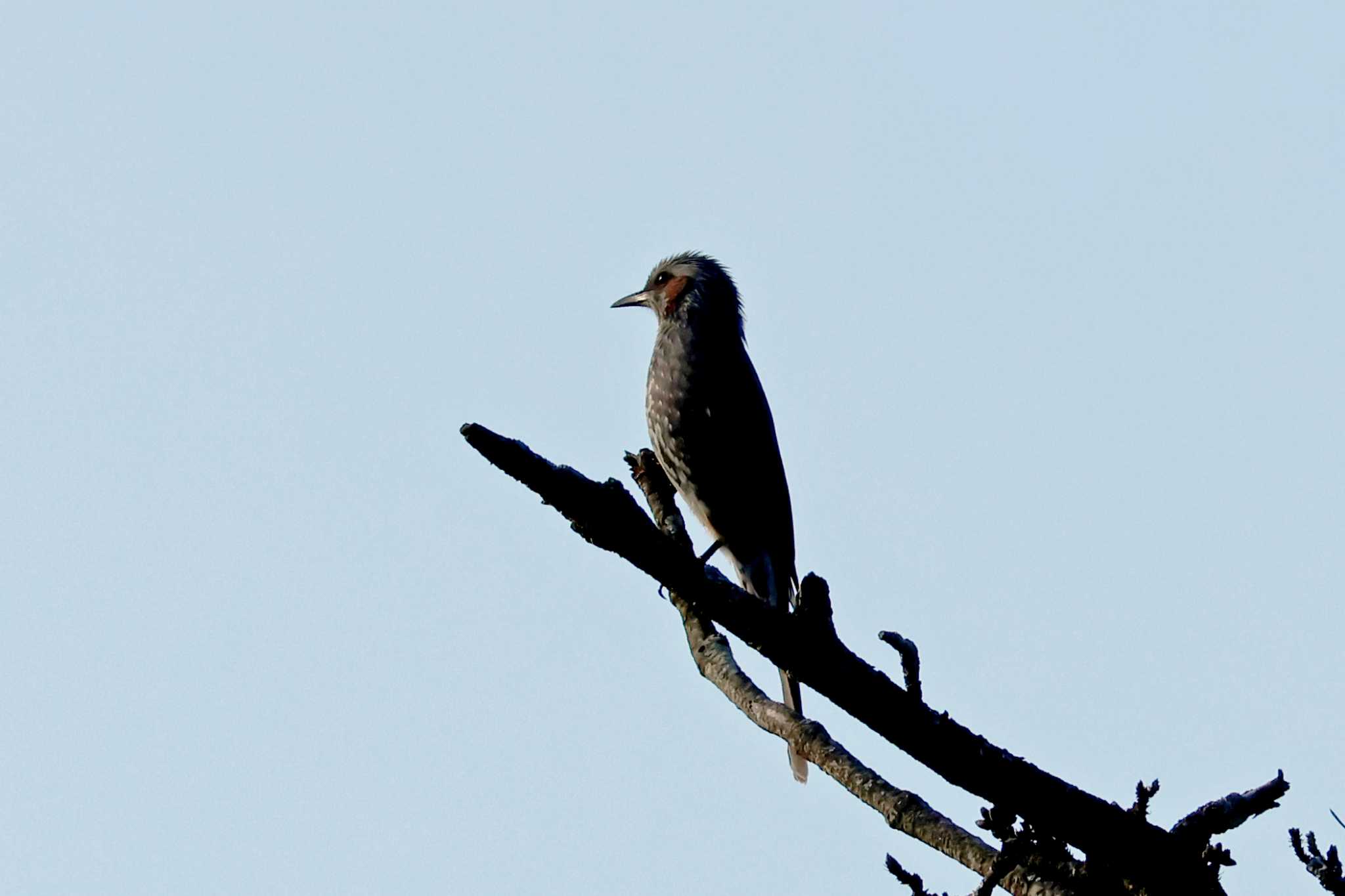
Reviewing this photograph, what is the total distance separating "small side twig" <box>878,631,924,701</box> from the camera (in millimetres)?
3717

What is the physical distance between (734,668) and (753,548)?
2846 millimetres

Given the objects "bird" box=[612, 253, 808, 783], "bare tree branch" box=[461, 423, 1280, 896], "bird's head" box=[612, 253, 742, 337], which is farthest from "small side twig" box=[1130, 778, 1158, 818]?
"bird's head" box=[612, 253, 742, 337]

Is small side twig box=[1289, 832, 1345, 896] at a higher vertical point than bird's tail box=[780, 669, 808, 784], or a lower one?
lower

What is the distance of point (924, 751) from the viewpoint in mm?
3639

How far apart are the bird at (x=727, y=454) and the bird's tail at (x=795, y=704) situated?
1.08m

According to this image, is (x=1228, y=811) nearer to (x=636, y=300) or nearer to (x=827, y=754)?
(x=827, y=754)

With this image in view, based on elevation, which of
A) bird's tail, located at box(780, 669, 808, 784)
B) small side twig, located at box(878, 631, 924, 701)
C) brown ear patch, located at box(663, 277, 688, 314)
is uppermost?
brown ear patch, located at box(663, 277, 688, 314)

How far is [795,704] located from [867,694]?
2616 mm

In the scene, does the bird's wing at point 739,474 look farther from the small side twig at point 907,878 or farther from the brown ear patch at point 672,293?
the small side twig at point 907,878

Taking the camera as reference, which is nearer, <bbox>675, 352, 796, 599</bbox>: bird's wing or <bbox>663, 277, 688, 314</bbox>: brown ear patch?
<bbox>675, 352, 796, 599</bbox>: bird's wing

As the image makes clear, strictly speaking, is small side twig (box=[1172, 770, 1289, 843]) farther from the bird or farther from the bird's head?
the bird's head

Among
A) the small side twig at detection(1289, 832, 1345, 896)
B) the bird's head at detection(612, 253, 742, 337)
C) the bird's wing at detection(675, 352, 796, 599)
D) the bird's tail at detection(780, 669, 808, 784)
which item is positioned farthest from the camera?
the bird's head at detection(612, 253, 742, 337)

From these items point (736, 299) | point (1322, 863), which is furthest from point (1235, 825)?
point (736, 299)

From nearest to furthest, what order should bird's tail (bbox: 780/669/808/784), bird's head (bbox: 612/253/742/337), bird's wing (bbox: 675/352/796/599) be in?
bird's tail (bbox: 780/669/808/784) → bird's wing (bbox: 675/352/796/599) → bird's head (bbox: 612/253/742/337)
